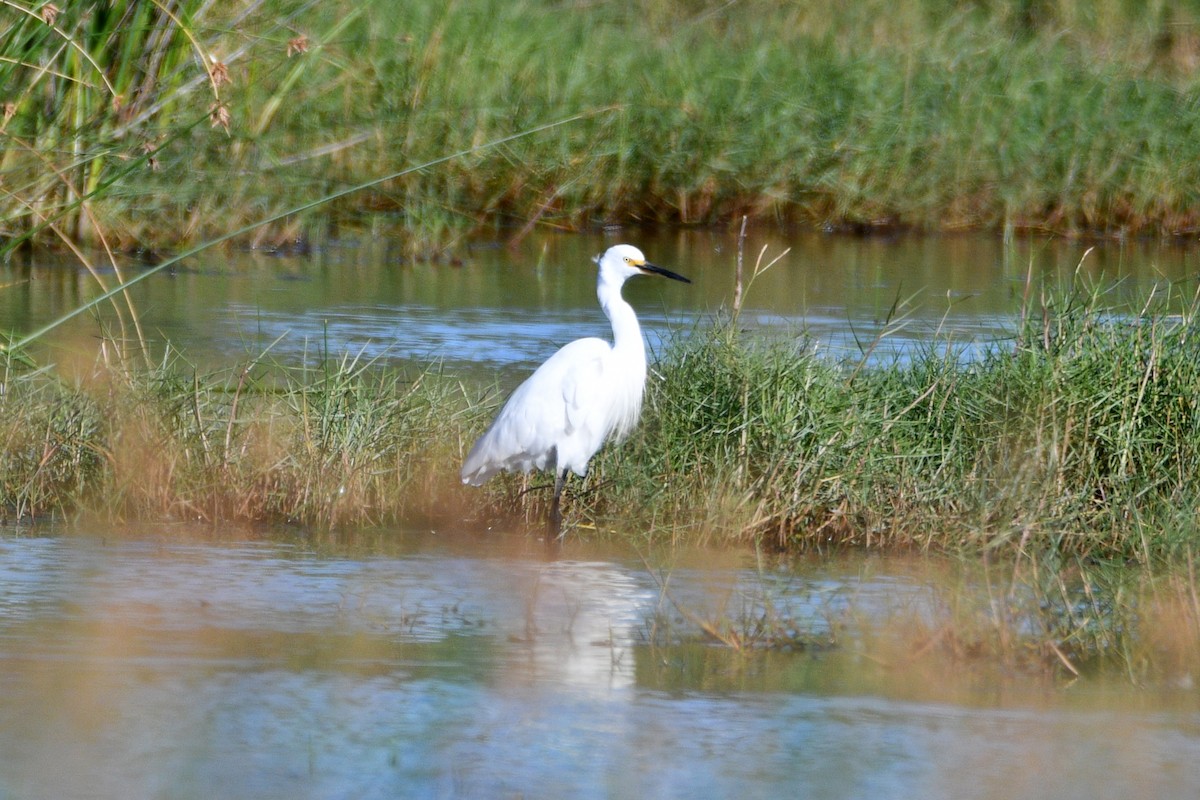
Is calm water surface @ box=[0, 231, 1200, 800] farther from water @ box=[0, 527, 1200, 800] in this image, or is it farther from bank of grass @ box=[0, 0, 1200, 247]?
bank of grass @ box=[0, 0, 1200, 247]

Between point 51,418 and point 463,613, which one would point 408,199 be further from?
point 463,613

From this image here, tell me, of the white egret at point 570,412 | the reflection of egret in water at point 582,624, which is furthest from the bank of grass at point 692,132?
the reflection of egret in water at point 582,624

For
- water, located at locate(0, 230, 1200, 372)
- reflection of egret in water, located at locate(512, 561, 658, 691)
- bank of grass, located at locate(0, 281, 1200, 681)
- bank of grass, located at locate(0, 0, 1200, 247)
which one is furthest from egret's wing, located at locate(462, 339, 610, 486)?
bank of grass, located at locate(0, 0, 1200, 247)

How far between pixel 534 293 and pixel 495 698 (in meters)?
6.05

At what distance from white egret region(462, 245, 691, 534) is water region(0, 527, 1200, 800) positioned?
50 cm

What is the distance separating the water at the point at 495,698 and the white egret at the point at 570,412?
1.63 ft

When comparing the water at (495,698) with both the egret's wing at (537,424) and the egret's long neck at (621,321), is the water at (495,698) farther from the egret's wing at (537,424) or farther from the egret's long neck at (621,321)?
the egret's long neck at (621,321)

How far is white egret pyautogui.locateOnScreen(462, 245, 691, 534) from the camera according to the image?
5164 mm

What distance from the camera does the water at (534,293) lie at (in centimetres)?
780

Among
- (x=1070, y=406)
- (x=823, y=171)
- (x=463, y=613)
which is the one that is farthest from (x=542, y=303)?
(x=463, y=613)

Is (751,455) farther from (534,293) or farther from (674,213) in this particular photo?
(674,213)

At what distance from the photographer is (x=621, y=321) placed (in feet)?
17.8

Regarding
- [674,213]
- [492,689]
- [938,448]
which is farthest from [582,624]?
[674,213]

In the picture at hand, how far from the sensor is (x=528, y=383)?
5434 millimetres
